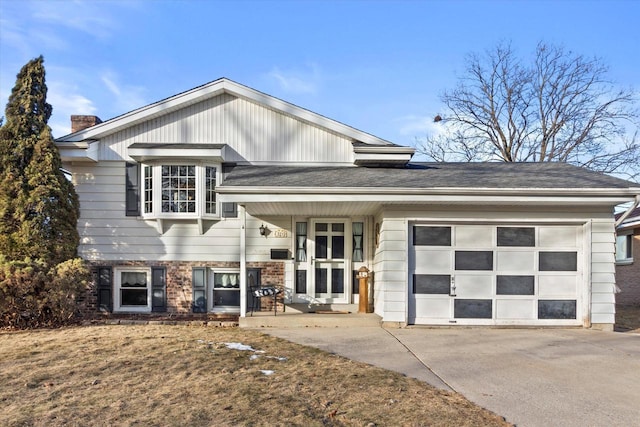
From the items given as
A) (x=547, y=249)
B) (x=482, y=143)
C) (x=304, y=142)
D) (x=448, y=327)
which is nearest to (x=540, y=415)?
(x=448, y=327)

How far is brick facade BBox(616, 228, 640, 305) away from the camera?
59.1ft

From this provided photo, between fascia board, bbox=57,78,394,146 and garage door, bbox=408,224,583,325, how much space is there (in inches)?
123

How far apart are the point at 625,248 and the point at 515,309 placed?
454 inches

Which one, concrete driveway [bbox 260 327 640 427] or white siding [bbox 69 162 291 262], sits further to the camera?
white siding [bbox 69 162 291 262]

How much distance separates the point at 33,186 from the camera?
10.9 metres

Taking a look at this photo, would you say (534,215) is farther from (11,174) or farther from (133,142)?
(11,174)

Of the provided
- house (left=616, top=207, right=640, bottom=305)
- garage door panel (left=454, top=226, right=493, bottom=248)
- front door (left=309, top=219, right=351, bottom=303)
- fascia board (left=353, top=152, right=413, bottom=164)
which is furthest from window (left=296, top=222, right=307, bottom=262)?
house (left=616, top=207, right=640, bottom=305)

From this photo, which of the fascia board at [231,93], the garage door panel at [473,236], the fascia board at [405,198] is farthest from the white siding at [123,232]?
the garage door panel at [473,236]

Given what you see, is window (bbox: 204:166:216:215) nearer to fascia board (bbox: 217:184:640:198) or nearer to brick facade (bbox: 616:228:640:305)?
fascia board (bbox: 217:184:640:198)

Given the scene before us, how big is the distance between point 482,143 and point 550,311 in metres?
20.0

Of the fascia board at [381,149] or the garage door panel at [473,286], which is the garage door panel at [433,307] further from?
the fascia board at [381,149]

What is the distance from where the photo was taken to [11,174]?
35.5 ft

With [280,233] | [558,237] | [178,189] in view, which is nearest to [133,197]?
[178,189]

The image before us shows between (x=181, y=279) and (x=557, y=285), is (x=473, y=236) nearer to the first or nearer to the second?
(x=557, y=285)
